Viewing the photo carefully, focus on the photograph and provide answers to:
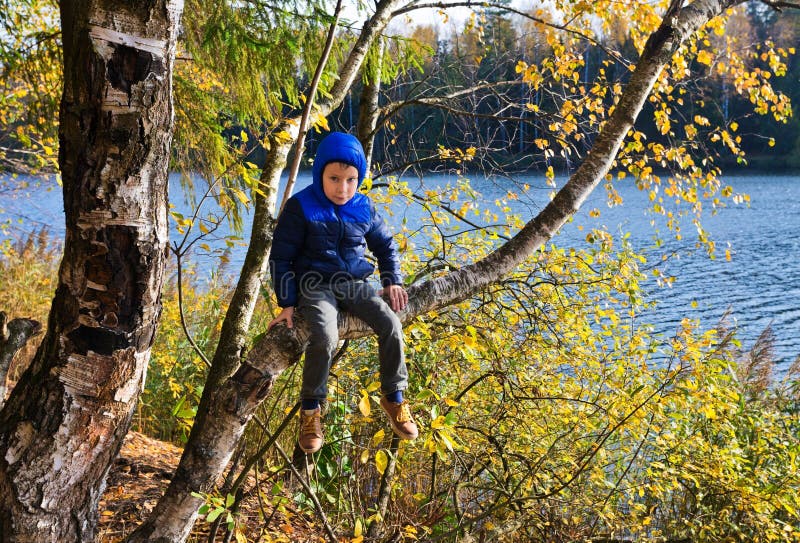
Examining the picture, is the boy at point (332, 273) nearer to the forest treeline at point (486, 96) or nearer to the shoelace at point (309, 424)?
the shoelace at point (309, 424)

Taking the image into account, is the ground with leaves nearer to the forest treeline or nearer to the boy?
the boy

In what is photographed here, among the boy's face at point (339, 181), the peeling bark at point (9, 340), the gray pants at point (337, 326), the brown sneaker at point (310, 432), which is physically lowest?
the brown sneaker at point (310, 432)

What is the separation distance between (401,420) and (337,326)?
0.43 meters

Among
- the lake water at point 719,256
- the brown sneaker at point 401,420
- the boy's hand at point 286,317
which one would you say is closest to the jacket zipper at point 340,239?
the boy's hand at point 286,317

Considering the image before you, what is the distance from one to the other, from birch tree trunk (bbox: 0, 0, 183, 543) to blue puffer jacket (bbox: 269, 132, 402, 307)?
0.43m

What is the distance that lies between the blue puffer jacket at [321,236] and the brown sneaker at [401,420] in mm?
465

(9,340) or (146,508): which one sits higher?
(9,340)

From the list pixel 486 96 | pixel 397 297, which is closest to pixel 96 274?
pixel 397 297

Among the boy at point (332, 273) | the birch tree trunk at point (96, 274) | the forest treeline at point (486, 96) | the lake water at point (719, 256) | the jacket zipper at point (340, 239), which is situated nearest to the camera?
the birch tree trunk at point (96, 274)

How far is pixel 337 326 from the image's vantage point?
2.36 meters

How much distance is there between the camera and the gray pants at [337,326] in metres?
2.27

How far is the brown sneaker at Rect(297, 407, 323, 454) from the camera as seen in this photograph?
2438 millimetres

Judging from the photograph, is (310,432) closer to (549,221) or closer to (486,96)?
(549,221)

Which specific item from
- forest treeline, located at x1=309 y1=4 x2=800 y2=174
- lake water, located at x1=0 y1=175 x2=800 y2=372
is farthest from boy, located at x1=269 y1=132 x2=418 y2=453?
lake water, located at x1=0 y1=175 x2=800 y2=372
